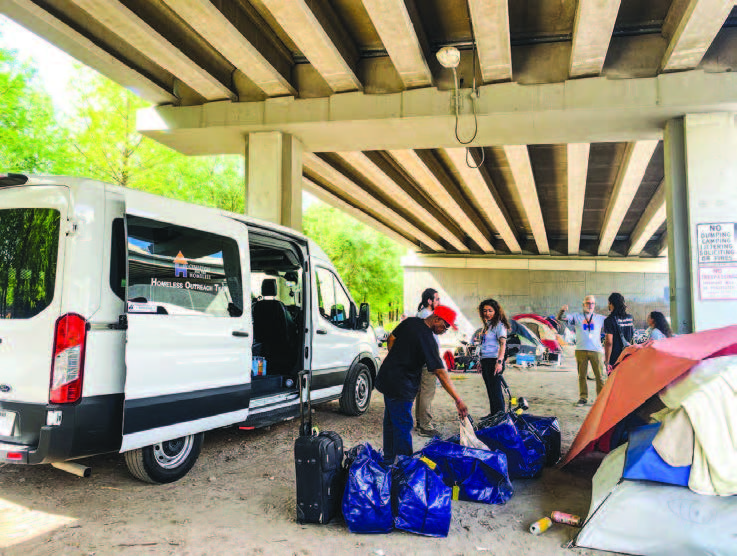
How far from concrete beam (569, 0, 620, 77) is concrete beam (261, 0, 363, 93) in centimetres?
313

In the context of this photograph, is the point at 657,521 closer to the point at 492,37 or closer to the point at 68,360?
the point at 68,360

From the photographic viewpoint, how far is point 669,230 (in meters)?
8.20

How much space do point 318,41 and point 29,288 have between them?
5022mm

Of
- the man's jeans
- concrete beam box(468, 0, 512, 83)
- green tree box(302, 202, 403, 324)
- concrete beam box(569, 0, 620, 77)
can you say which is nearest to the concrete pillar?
concrete beam box(569, 0, 620, 77)

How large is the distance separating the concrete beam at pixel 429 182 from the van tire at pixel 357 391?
5.77 m

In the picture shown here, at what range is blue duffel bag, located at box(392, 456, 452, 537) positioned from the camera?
3650 millimetres

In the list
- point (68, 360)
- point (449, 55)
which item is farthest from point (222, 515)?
point (449, 55)

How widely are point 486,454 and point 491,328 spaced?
2529mm

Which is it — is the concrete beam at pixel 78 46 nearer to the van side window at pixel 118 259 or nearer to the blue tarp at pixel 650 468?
the van side window at pixel 118 259

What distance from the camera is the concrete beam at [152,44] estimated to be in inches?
261

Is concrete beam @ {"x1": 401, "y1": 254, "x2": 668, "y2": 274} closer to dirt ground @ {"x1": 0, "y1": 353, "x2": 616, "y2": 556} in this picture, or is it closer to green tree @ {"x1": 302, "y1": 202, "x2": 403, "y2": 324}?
green tree @ {"x1": 302, "y1": 202, "x2": 403, "y2": 324}

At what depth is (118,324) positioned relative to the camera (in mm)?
3891

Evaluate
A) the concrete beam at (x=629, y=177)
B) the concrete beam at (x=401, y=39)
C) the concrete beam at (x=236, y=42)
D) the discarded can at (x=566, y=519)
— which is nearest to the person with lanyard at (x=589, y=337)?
the concrete beam at (x=629, y=177)

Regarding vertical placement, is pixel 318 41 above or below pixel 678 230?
above
